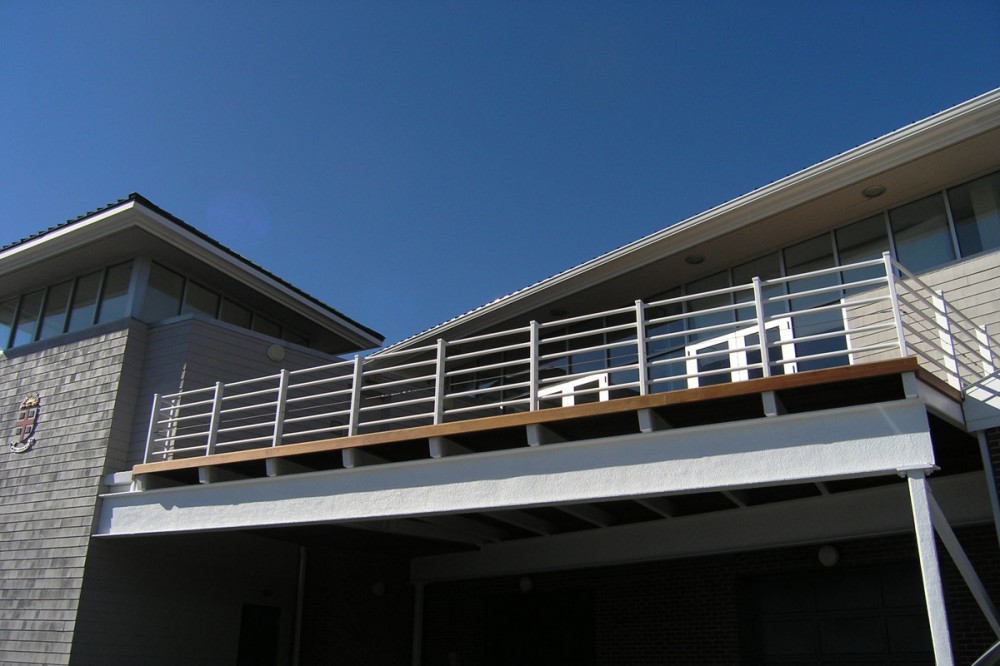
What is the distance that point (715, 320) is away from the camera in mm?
13047

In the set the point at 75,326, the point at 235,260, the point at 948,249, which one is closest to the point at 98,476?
the point at 75,326

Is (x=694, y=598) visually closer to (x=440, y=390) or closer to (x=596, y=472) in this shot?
(x=596, y=472)

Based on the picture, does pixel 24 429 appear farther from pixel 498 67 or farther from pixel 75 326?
pixel 498 67

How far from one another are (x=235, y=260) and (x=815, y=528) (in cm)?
1008

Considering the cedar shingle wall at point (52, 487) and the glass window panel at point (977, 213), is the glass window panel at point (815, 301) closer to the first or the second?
the glass window panel at point (977, 213)

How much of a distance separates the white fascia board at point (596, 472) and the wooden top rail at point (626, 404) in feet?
0.98

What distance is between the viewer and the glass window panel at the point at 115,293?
1461cm

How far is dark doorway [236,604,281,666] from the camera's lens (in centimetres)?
1461

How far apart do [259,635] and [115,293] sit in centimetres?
618

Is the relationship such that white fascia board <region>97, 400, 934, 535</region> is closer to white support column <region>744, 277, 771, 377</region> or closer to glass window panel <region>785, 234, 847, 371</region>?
white support column <region>744, 277, 771, 377</region>

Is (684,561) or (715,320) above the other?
(715,320)

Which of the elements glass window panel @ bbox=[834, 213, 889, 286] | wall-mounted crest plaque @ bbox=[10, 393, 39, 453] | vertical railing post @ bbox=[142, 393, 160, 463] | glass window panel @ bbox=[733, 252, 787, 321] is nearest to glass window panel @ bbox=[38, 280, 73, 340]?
wall-mounted crest plaque @ bbox=[10, 393, 39, 453]

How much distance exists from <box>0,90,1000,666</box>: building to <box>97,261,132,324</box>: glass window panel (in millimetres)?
76

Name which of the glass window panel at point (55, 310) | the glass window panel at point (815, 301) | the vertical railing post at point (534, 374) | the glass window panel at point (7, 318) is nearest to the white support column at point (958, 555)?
the glass window panel at point (815, 301)
